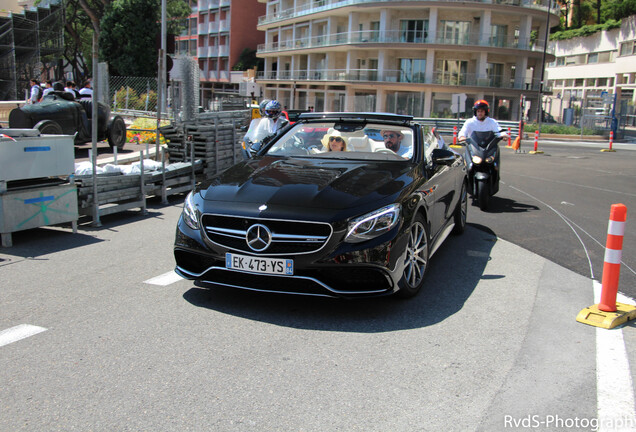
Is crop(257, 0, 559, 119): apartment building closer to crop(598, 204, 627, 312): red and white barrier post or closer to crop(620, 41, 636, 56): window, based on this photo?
crop(620, 41, 636, 56): window

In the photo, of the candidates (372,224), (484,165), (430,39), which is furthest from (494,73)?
(372,224)

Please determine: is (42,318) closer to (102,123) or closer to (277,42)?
(102,123)

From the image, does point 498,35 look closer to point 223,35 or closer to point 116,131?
point 223,35

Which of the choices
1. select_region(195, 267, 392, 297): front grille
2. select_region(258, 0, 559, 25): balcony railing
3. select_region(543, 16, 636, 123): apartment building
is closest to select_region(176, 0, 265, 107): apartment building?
select_region(258, 0, 559, 25): balcony railing

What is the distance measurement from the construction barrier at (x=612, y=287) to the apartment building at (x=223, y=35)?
78855 millimetres

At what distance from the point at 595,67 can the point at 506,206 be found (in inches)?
2929

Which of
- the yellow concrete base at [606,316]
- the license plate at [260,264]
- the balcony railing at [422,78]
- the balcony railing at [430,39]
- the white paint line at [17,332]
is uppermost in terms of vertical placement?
the balcony railing at [430,39]

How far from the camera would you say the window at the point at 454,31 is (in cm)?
5303

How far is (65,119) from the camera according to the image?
15.6 m

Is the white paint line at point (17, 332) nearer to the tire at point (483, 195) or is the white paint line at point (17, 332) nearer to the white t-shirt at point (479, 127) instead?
the tire at point (483, 195)

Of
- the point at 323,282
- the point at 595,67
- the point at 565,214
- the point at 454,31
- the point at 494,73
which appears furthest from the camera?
the point at 595,67

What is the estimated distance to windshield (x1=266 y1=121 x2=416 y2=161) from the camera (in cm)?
610

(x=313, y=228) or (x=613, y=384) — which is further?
(x=313, y=228)

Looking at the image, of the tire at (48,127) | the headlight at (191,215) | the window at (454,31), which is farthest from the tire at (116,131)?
the window at (454,31)
